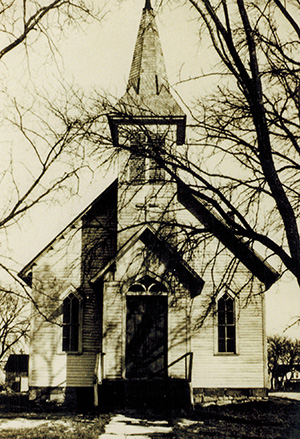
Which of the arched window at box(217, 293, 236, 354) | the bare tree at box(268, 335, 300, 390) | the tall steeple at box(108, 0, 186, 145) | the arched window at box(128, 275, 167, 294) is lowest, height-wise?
the bare tree at box(268, 335, 300, 390)

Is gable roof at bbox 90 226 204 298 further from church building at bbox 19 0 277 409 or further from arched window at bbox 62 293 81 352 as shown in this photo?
arched window at bbox 62 293 81 352

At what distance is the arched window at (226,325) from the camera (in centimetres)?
1861

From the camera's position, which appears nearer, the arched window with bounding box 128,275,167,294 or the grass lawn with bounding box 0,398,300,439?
the grass lawn with bounding box 0,398,300,439

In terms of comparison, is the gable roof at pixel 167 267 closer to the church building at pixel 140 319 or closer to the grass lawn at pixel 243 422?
the church building at pixel 140 319

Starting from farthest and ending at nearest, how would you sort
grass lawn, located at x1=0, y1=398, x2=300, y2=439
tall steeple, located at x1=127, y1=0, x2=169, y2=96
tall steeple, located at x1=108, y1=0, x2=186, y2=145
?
tall steeple, located at x1=127, y1=0, x2=169, y2=96
tall steeple, located at x1=108, y1=0, x2=186, y2=145
grass lawn, located at x1=0, y1=398, x2=300, y2=439

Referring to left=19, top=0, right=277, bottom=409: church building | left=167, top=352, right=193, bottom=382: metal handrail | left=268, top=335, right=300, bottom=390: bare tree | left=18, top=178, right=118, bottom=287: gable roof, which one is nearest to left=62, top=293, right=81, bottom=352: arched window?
left=19, top=0, right=277, bottom=409: church building

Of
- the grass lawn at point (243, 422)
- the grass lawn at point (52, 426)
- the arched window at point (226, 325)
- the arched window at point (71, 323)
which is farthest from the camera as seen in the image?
the arched window at point (71, 323)

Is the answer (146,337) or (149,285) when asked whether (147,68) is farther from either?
(146,337)

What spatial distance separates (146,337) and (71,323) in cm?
297

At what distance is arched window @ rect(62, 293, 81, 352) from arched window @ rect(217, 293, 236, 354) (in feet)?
16.1

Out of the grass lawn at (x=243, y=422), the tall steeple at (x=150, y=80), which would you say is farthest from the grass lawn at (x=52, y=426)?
the tall steeple at (x=150, y=80)

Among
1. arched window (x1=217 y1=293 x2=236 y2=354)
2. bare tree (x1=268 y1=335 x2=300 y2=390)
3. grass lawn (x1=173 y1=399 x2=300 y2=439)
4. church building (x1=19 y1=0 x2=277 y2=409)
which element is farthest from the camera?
bare tree (x1=268 y1=335 x2=300 y2=390)

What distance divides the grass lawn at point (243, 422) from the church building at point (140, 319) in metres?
1.22

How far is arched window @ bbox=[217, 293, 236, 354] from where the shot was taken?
18609mm
